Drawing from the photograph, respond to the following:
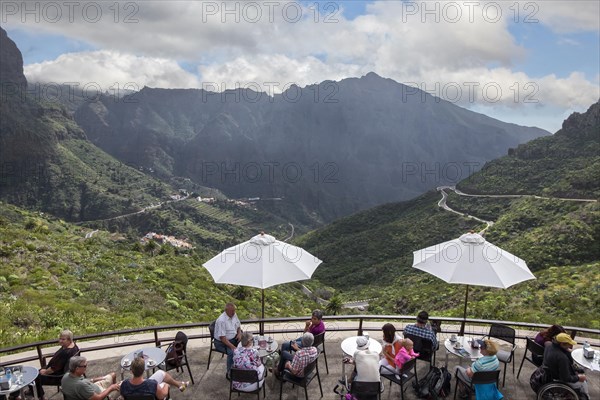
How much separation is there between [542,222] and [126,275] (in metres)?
47.3

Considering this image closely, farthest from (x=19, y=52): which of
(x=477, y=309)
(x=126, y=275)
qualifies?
(x=477, y=309)

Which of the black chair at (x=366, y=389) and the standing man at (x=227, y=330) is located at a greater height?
the standing man at (x=227, y=330)

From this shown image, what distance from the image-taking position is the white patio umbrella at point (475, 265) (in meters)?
8.91

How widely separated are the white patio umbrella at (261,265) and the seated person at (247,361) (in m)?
1.48

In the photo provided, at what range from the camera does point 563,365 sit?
695cm

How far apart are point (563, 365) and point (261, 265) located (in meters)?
6.00

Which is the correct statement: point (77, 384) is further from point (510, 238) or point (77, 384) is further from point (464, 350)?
point (510, 238)

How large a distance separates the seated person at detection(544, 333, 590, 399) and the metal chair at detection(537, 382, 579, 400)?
0.12 meters

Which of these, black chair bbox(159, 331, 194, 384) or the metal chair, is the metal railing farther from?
the metal chair

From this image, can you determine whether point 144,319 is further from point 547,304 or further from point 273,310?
point 547,304

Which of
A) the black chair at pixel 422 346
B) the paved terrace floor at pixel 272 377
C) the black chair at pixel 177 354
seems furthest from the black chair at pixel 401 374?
the black chair at pixel 177 354

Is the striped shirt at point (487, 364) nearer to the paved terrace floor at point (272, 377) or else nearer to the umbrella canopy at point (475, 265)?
the paved terrace floor at point (272, 377)

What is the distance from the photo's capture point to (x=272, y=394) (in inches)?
310

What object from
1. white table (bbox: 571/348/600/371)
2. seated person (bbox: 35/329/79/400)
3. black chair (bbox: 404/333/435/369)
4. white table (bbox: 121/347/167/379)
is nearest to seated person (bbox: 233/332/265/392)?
white table (bbox: 121/347/167/379)
